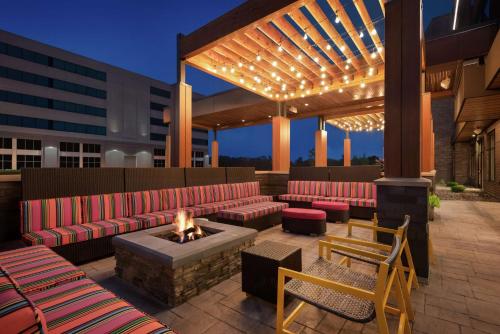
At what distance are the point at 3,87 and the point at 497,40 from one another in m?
28.7

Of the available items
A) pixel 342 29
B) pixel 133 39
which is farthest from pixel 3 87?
pixel 133 39

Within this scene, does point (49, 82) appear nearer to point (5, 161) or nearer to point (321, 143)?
point (5, 161)

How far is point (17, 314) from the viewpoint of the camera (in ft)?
2.66

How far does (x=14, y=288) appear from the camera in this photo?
95 cm

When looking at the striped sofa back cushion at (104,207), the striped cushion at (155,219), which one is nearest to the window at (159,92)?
the striped sofa back cushion at (104,207)

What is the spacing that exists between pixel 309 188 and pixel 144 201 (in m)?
4.64

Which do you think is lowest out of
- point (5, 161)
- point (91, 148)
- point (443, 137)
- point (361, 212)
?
point (361, 212)

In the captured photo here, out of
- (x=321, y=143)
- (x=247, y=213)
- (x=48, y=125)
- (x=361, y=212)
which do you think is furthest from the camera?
(x=48, y=125)

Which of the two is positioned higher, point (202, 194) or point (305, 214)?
point (202, 194)

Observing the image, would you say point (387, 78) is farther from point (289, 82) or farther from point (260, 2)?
point (289, 82)

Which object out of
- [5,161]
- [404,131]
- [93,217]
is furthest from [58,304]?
[5,161]

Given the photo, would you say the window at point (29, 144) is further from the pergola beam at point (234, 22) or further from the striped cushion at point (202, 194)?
the striped cushion at point (202, 194)

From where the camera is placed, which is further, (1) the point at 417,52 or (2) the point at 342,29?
(2) the point at 342,29

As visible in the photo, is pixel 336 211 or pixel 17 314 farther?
pixel 336 211
